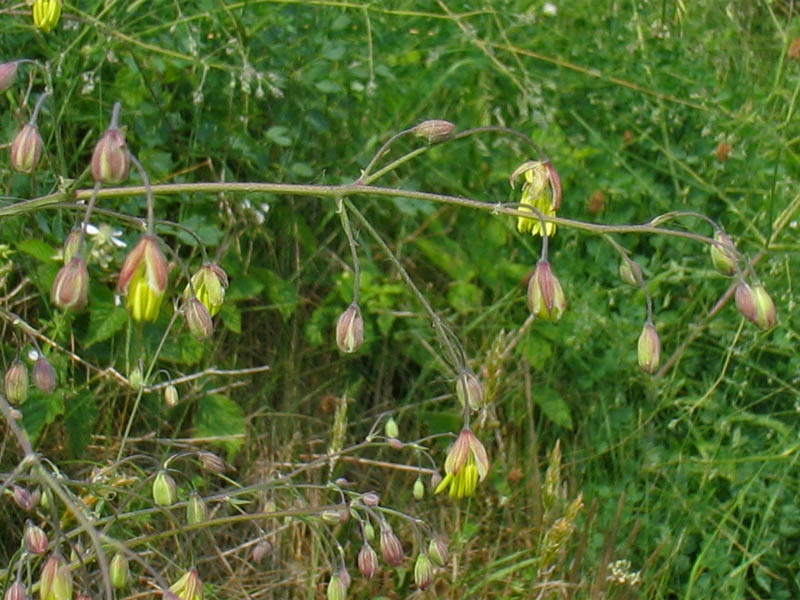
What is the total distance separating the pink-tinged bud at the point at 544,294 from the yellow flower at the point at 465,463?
19cm

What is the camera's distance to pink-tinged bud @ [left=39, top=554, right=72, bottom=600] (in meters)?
1.54

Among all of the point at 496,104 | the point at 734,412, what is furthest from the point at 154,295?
the point at 496,104

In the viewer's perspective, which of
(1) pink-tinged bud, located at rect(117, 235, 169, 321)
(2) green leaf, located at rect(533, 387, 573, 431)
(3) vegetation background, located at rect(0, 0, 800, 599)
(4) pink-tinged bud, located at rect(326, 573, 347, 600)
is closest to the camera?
Answer: (1) pink-tinged bud, located at rect(117, 235, 169, 321)

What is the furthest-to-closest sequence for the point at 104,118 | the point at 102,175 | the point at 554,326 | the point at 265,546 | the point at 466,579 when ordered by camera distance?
the point at 554,326 < the point at 104,118 < the point at 466,579 < the point at 265,546 < the point at 102,175

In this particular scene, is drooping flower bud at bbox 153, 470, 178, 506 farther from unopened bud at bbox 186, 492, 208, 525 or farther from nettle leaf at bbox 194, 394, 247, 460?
nettle leaf at bbox 194, 394, 247, 460

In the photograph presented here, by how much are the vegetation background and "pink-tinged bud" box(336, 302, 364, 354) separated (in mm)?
893

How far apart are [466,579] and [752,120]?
1421mm

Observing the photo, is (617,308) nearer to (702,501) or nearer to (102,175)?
(702,501)

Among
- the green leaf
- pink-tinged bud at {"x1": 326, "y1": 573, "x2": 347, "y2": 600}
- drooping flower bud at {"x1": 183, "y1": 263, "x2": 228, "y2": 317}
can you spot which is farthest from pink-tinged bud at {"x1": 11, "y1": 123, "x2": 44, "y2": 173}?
the green leaf

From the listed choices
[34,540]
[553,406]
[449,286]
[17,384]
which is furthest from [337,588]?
[449,286]

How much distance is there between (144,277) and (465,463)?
21.8 inches

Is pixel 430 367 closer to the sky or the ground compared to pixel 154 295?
closer to the ground

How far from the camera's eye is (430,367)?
3033mm

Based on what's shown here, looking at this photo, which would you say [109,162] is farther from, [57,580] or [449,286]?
[449,286]
